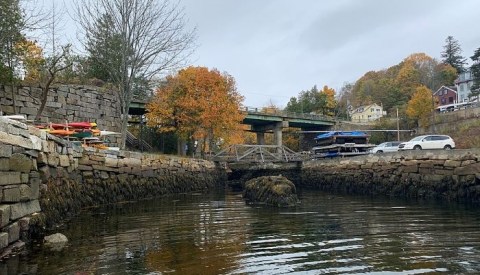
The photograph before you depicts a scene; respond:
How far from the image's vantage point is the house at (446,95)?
255 ft

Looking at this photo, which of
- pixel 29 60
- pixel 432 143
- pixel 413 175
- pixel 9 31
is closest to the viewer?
pixel 413 175

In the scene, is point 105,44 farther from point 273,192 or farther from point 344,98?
point 344,98

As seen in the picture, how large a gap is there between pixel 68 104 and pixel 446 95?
74.0 meters

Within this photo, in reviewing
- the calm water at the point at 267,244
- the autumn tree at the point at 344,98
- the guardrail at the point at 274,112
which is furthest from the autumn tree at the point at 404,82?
the calm water at the point at 267,244

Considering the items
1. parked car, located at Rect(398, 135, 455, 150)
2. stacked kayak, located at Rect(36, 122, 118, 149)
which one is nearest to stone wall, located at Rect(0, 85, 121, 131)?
stacked kayak, located at Rect(36, 122, 118, 149)

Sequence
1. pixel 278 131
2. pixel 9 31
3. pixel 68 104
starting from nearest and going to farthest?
1. pixel 9 31
2. pixel 68 104
3. pixel 278 131

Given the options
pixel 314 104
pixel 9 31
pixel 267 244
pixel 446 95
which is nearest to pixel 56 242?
pixel 267 244

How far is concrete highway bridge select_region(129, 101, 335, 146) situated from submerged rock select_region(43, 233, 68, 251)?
4174 cm

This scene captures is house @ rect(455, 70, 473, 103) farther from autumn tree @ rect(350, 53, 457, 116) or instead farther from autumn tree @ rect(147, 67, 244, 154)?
autumn tree @ rect(147, 67, 244, 154)

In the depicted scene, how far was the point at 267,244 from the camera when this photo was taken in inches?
330

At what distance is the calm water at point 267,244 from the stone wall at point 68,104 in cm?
→ 1116

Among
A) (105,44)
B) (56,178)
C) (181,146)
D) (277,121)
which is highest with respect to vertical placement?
(105,44)

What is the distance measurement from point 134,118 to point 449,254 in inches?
1615

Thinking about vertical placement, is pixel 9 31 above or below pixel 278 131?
above
